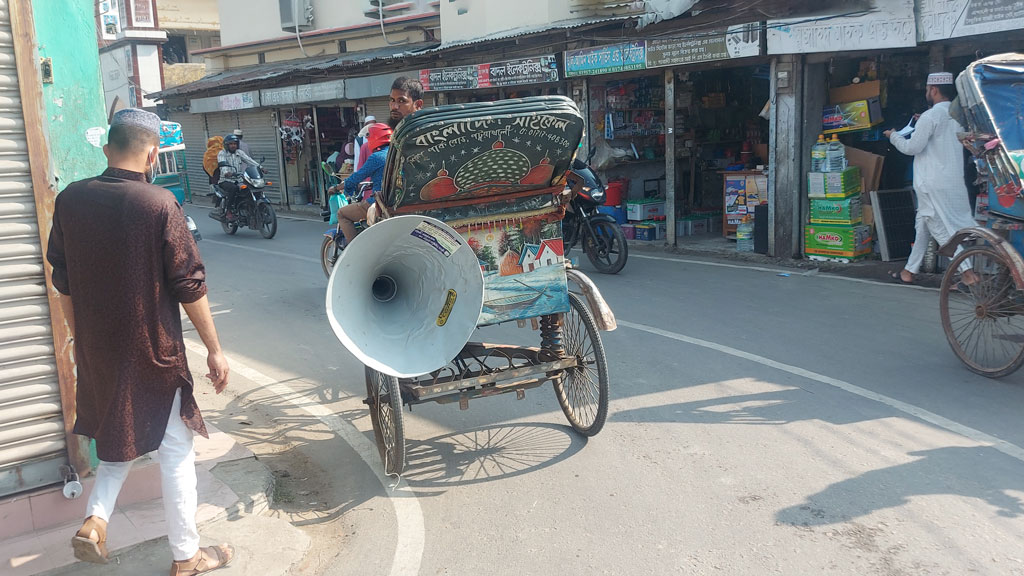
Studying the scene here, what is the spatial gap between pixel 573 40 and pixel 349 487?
1051 centimetres

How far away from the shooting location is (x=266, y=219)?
15.5 m

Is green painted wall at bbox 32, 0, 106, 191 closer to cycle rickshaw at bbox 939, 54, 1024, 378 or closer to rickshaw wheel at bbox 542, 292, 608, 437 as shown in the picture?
rickshaw wheel at bbox 542, 292, 608, 437

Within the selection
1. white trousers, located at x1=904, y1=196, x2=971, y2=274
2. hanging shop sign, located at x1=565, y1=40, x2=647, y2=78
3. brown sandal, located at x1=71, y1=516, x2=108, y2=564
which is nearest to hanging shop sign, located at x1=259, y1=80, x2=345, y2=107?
hanging shop sign, located at x1=565, y1=40, x2=647, y2=78

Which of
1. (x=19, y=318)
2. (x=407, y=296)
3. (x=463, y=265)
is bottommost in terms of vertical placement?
(x=407, y=296)

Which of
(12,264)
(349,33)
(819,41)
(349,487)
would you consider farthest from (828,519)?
(349,33)

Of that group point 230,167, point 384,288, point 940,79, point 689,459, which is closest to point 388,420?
point 384,288

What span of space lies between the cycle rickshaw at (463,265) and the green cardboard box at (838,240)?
252 inches

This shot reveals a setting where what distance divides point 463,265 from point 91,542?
217 centimetres

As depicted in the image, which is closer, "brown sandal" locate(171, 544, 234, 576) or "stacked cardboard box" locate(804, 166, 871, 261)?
"brown sandal" locate(171, 544, 234, 576)

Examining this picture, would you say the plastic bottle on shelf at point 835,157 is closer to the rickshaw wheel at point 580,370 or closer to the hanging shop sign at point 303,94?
the rickshaw wheel at point 580,370

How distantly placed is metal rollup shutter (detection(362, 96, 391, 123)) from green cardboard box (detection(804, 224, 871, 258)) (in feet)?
37.1

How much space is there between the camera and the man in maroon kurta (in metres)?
3.41

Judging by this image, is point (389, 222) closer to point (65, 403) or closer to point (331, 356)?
point (65, 403)

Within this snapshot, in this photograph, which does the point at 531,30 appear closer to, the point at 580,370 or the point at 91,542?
the point at 580,370
